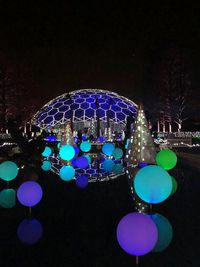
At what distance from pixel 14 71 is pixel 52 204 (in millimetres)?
31528

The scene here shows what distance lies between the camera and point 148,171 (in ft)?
18.0

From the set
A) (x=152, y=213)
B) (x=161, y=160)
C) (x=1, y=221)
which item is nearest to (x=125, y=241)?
(x=152, y=213)

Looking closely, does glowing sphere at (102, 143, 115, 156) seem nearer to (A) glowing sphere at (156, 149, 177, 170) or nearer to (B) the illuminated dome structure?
(A) glowing sphere at (156, 149, 177, 170)

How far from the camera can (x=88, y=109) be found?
3938cm

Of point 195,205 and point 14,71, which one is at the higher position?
point 14,71

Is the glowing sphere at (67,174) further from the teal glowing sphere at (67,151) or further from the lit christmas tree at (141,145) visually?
the lit christmas tree at (141,145)

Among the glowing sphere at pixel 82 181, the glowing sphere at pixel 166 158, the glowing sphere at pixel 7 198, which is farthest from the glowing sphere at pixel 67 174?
the glowing sphere at pixel 166 158

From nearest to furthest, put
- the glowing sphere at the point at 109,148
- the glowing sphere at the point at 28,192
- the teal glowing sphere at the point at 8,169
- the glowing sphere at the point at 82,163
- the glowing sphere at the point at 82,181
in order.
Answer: the glowing sphere at the point at 28,192 → the teal glowing sphere at the point at 8,169 → the glowing sphere at the point at 82,181 → the glowing sphere at the point at 82,163 → the glowing sphere at the point at 109,148

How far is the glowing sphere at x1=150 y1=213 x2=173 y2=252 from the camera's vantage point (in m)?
4.71

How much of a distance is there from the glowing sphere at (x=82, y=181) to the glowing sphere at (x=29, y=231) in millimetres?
3407

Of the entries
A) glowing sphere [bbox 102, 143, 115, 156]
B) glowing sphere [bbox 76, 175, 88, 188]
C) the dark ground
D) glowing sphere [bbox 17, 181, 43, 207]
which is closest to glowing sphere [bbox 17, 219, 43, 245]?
the dark ground

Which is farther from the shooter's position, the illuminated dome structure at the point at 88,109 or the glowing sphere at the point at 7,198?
the illuminated dome structure at the point at 88,109

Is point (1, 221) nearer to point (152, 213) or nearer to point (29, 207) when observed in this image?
point (29, 207)

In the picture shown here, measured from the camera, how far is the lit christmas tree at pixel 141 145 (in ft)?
36.6
